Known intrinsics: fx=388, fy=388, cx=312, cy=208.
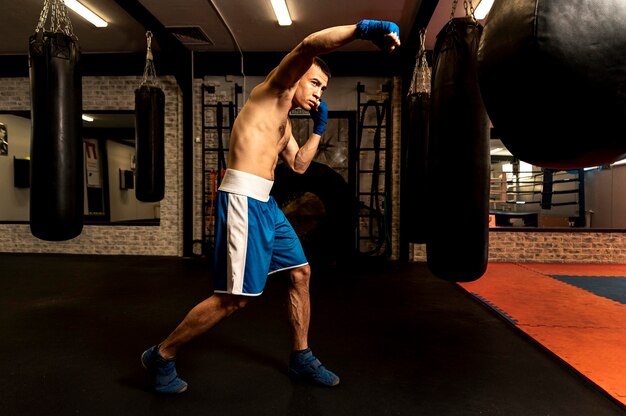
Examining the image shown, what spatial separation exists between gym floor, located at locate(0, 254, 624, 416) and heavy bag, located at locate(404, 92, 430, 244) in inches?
26.4

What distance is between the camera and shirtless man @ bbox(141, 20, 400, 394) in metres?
1.64

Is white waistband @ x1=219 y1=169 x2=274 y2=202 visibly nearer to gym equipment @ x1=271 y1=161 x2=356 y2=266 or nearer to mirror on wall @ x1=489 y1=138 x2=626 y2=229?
gym equipment @ x1=271 y1=161 x2=356 y2=266

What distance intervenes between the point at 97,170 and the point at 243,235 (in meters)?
10.3

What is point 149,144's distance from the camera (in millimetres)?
3762

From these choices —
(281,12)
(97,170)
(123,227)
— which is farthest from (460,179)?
(97,170)

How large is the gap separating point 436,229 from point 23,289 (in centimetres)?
397

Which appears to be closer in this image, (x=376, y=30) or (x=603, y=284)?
(x=376, y=30)

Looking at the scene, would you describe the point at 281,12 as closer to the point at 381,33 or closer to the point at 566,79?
the point at 381,33

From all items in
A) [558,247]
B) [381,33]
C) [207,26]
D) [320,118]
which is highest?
[207,26]

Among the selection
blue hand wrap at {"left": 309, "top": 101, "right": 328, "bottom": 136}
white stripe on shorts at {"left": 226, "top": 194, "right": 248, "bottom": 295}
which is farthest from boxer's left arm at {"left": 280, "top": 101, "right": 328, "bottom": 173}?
white stripe on shorts at {"left": 226, "top": 194, "right": 248, "bottom": 295}

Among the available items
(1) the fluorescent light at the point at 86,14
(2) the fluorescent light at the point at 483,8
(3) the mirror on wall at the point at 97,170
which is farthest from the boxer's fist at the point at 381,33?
(3) the mirror on wall at the point at 97,170

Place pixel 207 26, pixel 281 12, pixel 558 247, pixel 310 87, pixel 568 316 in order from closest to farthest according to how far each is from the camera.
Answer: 1. pixel 310 87
2. pixel 568 316
3. pixel 281 12
4. pixel 207 26
5. pixel 558 247

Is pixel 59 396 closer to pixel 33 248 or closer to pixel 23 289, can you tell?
pixel 23 289

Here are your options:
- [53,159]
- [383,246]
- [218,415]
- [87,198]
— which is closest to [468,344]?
[218,415]
